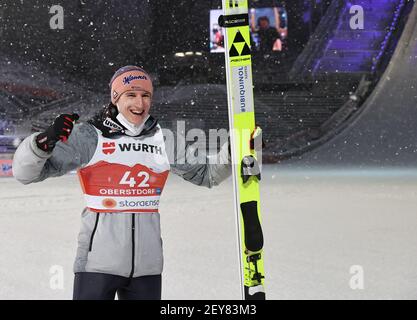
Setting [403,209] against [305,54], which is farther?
[305,54]

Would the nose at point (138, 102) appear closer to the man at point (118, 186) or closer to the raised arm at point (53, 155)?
the man at point (118, 186)

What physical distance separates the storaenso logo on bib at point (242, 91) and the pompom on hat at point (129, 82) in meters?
0.35

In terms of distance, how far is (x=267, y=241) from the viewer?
517cm

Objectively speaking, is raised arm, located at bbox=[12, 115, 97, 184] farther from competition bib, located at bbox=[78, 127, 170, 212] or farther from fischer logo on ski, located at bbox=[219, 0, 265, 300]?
fischer logo on ski, located at bbox=[219, 0, 265, 300]

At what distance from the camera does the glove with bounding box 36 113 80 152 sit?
189 centimetres

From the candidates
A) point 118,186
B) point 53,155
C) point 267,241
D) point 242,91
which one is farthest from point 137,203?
point 267,241

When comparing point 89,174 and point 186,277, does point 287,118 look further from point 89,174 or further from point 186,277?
point 89,174

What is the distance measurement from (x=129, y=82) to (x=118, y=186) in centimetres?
38

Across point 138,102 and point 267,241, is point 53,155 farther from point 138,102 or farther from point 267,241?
point 267,241

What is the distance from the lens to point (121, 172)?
81.1 inches

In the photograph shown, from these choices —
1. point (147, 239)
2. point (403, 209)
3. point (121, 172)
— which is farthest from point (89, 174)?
point (403, 209)

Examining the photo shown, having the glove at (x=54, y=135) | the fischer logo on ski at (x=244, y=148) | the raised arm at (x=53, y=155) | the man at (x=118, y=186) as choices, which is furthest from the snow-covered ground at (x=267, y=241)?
the glove at (x=54, y=135)

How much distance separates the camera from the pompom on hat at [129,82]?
6.95 ft
